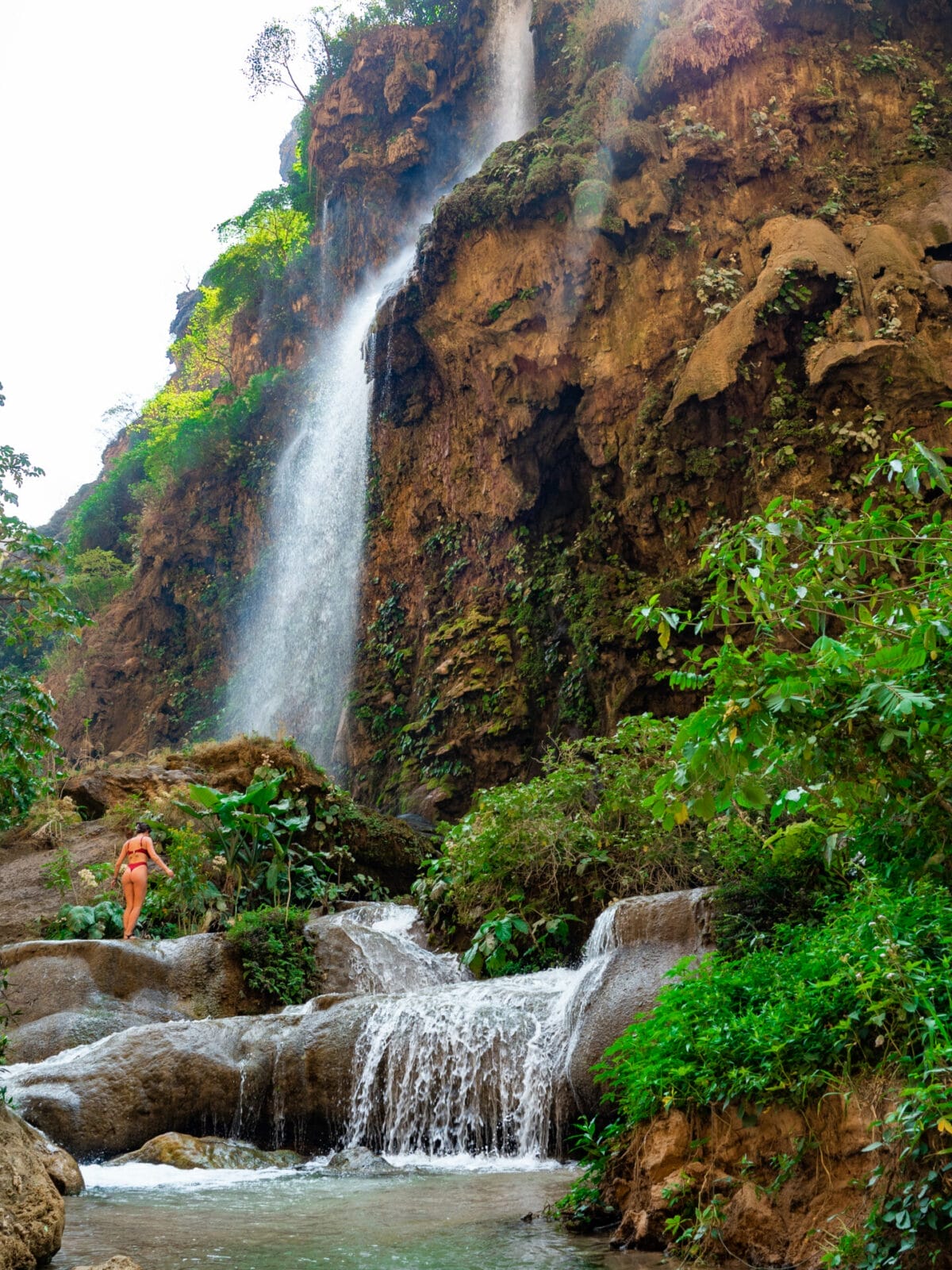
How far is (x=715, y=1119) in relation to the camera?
4.44m

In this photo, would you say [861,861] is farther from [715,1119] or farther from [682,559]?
[682,559]

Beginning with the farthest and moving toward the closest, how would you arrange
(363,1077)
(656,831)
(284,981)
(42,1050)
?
(284,981)
(656,831)
(42,1050)
(363,1077)

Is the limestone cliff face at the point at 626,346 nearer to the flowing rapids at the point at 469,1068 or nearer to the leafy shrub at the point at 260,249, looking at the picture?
the flowing rapids at the point at 469,1068

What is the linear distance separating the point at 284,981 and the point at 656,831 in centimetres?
439

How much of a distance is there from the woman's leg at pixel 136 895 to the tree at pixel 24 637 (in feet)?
16.8

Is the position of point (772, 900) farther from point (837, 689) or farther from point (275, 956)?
point (275, 956)

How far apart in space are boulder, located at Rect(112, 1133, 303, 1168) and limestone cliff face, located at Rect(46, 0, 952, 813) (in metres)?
9.94

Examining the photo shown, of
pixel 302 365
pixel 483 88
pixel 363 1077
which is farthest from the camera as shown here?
pixel 302 365

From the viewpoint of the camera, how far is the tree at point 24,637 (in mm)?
6523

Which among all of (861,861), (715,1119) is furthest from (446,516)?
(715,1119)

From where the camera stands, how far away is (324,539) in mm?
26844

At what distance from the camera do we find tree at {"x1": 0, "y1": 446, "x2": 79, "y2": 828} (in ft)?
21.4

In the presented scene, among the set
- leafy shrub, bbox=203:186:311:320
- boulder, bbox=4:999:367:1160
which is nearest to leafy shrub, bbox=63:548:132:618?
leafy shrub, bbox=203:186:311:320

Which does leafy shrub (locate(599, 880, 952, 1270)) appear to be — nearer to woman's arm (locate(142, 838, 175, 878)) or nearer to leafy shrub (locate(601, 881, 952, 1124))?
leafy shrub (locate(601, 881, 952, 1124))
